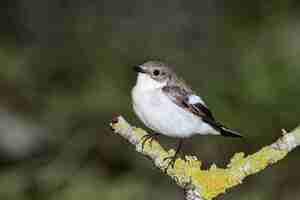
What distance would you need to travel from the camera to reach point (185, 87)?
397 centimetres

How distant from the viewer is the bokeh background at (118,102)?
4.72 meters

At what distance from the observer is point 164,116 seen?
12.0 ft

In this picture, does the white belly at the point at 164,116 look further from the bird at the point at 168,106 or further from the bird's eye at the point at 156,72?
the bird's eye at the point at 156,72

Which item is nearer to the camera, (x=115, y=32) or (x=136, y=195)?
(x=136, y=195)

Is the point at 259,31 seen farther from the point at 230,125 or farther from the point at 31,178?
the point at 31,178

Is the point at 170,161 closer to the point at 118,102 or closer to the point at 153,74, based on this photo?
the point at 153,74

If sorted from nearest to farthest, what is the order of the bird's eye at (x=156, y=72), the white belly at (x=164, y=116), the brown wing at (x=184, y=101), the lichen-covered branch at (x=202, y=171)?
the lichen-covered branch at (x=202, y=171) < the white belly at (x=164, y=116) < the brown wing at (x=184, y=101) < the bird's eye at (x=156, y=72)

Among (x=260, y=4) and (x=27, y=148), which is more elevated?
(x=260, y=4)

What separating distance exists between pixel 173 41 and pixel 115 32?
0.49 meters

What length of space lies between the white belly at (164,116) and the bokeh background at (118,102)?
831 millimetres

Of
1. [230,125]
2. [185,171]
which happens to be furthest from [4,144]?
[185,171]

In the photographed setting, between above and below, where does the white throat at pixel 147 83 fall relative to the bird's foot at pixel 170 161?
above

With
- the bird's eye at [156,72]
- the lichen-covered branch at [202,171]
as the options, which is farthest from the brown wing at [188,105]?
the lichen-covered branch at [202,171]

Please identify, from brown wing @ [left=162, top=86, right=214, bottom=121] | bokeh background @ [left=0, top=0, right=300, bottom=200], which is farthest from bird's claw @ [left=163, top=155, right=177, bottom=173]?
bokeh background @ [left=0, top=0, right=300, bottom=200]
